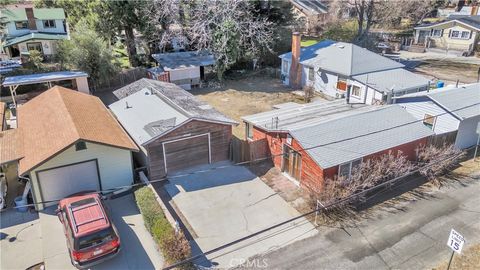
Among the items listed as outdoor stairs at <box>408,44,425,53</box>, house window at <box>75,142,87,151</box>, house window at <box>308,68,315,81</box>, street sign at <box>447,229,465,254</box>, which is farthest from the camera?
outdoor stairs at <box>408,44,425,53</box>

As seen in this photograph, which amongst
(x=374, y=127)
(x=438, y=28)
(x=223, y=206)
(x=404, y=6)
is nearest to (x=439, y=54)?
(x=438, y=28)

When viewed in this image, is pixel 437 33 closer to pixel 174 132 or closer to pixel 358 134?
pixel 358 134

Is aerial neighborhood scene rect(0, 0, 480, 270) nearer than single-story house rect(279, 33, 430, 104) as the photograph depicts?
Yes

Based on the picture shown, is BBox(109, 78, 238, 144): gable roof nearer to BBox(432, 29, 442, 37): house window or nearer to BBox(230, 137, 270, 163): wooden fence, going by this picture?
BBox(230, 137, 270, 163): wooden fence

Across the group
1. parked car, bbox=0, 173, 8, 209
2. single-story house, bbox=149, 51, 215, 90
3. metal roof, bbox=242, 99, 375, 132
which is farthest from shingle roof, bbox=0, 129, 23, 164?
single-story house, bbox=149, 51, 215, 90

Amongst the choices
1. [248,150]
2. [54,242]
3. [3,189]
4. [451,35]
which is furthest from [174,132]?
[451,35]

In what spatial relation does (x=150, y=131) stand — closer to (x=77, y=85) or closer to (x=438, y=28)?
(x=77, y=85)

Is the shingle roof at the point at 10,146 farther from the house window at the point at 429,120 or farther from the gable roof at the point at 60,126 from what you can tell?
the house window at the point at 429,120

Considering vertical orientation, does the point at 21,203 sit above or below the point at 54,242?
above
